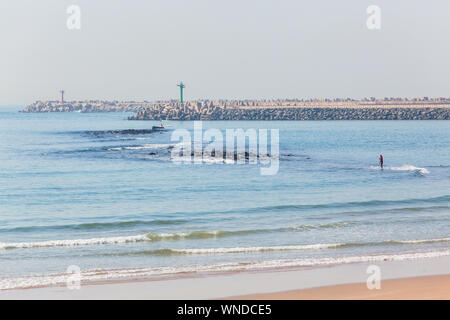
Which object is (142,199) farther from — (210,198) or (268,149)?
(268,149)

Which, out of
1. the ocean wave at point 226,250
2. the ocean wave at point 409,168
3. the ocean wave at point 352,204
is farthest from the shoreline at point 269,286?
the ocean wave at point 409,168

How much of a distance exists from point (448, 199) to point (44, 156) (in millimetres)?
28968

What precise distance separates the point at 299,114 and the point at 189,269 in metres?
119

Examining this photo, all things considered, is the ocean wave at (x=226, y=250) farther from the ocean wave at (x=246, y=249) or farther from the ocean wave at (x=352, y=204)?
the ocean wave at (x=352, y=204)

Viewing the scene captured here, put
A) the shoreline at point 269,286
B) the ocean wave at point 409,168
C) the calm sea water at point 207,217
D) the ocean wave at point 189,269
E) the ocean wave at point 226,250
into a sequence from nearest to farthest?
the shoreline at point 269,286 → the ocean wave at point 189,269 → the calm sea water at point 207,217 → the ocean wave at point 226,250 → the ocean wave at point 409,168

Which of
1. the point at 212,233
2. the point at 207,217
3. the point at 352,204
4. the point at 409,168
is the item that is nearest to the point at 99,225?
the point at 207,217

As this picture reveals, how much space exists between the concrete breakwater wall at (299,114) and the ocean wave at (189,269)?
371 ft

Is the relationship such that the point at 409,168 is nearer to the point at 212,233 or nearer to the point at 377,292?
the point at 212,233

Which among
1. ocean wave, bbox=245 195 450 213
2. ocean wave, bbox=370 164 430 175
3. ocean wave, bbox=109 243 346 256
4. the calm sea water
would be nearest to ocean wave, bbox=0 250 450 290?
the calm sea water

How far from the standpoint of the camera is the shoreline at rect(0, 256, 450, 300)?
10.5 metres

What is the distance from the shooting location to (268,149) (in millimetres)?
49969

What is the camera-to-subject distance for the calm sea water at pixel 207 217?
44.9 ft

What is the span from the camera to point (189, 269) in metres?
12.7
